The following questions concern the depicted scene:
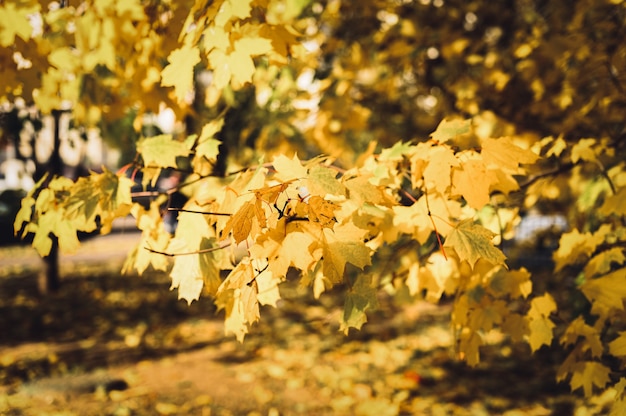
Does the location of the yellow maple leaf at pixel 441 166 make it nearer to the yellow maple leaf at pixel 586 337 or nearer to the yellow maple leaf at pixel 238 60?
the yellow maple leaf at pixel 238 60

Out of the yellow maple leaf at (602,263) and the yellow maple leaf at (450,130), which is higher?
the yellow maple leaf at (450,130)

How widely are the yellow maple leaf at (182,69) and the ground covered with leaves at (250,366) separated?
1.42 meters

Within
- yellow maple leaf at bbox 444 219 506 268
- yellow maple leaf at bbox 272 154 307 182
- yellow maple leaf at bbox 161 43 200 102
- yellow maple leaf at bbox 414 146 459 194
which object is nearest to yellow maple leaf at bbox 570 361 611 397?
yellow maple leaf at bbox 444 219 506 268

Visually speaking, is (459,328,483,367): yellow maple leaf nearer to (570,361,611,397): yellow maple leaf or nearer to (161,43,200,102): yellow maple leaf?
Result: (570,361,611,397): yellow maple leaf

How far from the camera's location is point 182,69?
1.61 metres

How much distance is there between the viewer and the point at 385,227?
167 centimetres

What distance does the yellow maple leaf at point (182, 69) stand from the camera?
1605 mm

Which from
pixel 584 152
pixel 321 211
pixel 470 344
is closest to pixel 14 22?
pixel 321 211

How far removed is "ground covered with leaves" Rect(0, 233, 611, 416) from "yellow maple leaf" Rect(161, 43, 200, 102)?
1.42m

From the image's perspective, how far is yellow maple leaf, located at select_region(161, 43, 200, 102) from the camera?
63.2 inches

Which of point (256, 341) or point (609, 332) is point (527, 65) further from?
point (256, 341)

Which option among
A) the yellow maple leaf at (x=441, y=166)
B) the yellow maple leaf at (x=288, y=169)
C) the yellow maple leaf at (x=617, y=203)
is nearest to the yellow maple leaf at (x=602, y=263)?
the yellow maple leaf at (x=617, y=203)

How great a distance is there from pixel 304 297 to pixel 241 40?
237 inches

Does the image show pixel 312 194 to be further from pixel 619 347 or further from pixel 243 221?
pixel 619 347
